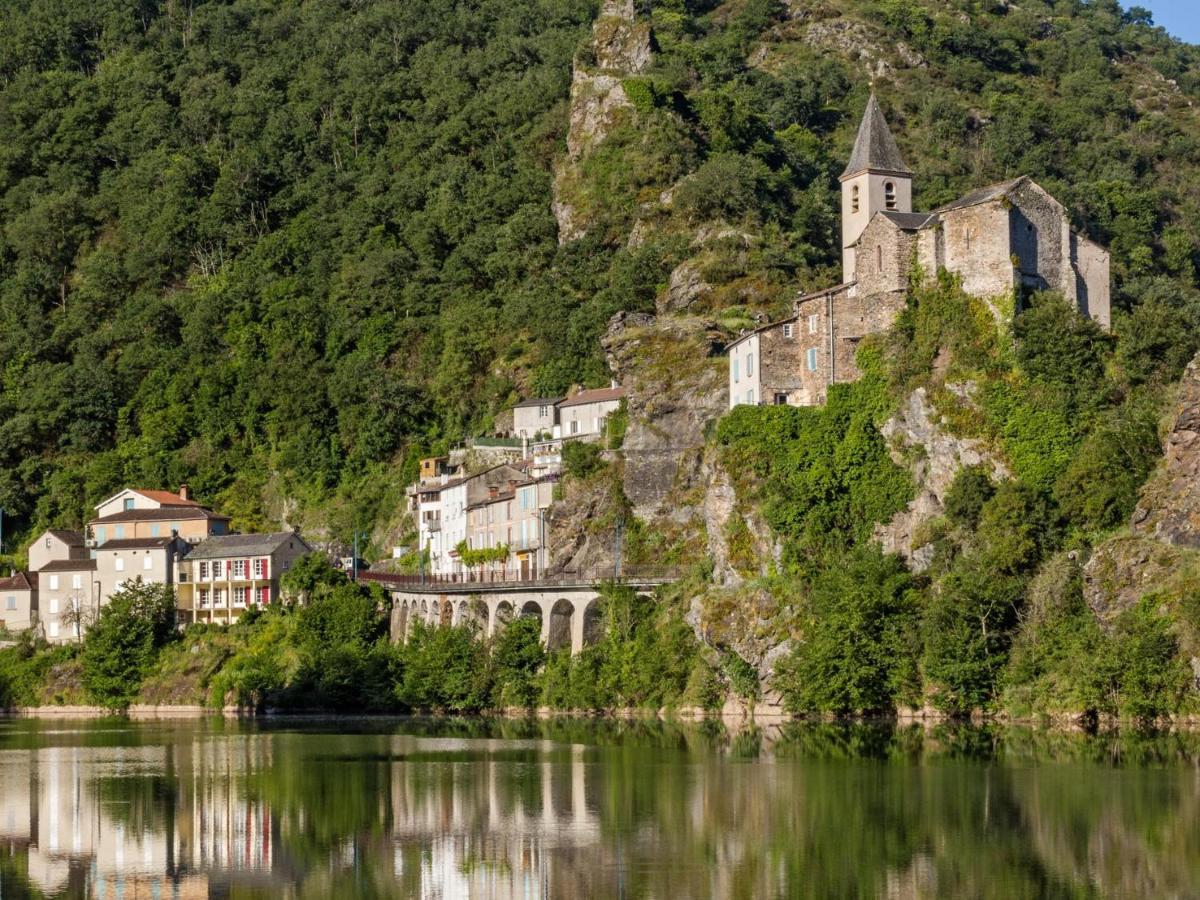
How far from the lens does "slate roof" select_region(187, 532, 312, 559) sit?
374ft

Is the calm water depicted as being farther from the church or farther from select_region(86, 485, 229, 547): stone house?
select_region(86, 485, 229, 547): stone house

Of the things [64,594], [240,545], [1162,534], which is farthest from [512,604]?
[64,594]

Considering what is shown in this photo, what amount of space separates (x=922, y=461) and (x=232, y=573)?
153 feet

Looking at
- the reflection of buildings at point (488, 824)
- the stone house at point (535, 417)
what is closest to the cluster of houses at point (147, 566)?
the stone house at point (535, 417)

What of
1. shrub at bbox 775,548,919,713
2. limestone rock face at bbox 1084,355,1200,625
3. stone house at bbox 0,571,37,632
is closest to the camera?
limestone rock face at bbox 1084,355,1200,625

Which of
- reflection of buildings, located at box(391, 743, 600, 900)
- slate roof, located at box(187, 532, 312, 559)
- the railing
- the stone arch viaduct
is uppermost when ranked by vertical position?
slate roof, located at box(187, 532, 312, 559)

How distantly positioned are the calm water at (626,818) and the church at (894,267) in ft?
67.7

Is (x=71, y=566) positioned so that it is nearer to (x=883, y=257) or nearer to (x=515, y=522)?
(x=515, y=522)

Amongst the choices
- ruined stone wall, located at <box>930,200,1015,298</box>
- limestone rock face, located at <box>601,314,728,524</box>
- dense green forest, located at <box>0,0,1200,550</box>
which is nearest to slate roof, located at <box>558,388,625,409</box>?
dense green forest, located at <box>0,0,1200,550</box>

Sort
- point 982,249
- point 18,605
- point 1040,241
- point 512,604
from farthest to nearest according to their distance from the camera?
point 18,605, point 512,604, point 1040,241, point 982,249

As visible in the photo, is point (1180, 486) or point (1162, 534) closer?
point (1162, 534)

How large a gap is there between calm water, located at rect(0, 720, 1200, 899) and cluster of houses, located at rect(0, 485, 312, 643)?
37444mm

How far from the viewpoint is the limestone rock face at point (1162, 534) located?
241 ft

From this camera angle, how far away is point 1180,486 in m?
75.0
